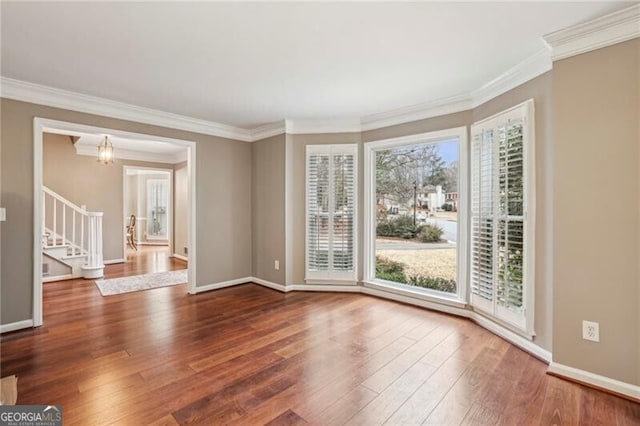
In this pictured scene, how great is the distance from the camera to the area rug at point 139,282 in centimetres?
451

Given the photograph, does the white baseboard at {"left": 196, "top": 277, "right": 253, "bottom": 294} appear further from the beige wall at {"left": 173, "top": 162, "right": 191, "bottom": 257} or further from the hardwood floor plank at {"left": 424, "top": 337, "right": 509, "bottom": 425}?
the hardwood floor plank at {"left": 424, "top": 337, "right": 509, "bottom": 425}

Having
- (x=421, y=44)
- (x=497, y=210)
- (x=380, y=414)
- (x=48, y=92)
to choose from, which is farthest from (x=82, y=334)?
(x=497, y=210)

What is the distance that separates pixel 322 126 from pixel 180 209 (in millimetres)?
4676

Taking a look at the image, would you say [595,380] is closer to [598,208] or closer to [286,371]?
[598,208]

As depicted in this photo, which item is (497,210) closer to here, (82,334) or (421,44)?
(421,44)

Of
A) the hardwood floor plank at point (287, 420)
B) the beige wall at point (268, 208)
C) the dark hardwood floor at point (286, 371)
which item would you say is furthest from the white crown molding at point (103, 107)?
the hardwood floor plank at point (287, 420)

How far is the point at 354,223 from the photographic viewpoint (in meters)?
4.28

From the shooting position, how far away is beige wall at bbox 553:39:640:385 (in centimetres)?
194

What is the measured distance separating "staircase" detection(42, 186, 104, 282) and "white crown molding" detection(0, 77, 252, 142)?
2.67 meters

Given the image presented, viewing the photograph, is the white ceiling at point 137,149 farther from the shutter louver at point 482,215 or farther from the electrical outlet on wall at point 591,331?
the electrical outlet on wall at point 591,331

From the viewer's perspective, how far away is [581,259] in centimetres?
212

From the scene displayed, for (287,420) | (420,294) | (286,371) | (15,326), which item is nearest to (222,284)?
(15,326)

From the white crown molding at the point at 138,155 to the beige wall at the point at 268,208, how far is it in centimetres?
303

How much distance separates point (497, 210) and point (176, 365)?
3.14m
